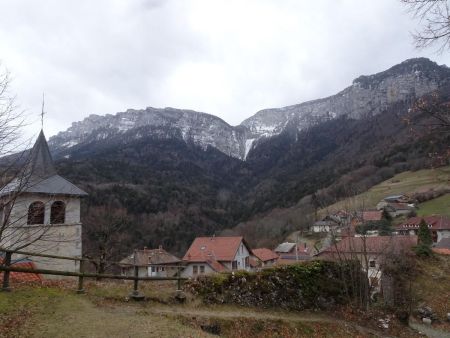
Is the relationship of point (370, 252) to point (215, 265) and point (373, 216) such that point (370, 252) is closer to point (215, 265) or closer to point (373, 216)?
point (215, 265)

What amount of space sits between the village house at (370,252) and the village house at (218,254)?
685 inches

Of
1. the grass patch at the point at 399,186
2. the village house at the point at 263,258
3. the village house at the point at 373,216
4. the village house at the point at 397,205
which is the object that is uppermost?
the grass patch at the point at 399,186

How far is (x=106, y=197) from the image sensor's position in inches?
4075

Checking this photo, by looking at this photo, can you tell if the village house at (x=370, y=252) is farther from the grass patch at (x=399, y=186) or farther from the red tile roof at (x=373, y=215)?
the grass patch at (x=399, y=186)

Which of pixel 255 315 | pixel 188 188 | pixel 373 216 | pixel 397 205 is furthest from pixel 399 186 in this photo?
pixel 255 315

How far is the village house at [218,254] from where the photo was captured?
47125 mm

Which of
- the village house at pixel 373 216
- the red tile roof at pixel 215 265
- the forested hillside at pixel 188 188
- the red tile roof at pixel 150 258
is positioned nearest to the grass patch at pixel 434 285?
the red tile roof at pixel 215 265

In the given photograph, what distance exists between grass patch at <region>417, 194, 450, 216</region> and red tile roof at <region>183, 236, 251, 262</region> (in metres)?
50.0

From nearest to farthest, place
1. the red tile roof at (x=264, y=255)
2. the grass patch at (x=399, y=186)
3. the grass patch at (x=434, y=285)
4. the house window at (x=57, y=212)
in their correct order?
1. the house window at (x=57, y=212)
2. the grass patch at (x=434, y=285)
3. the red tile roof at (x=264, y=255)
4. the grass patch at (x=399, y=186)

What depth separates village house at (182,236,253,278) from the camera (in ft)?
155

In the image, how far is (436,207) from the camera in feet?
275

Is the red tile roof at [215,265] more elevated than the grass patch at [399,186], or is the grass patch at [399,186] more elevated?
the grass patch at [399,186]

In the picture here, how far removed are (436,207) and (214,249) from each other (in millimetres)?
58598

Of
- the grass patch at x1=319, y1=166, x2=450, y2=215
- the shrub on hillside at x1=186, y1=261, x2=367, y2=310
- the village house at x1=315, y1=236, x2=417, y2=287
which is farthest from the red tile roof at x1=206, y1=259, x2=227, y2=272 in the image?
the grass patch at x1=319, y1=166, x2=450, y2=215
